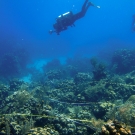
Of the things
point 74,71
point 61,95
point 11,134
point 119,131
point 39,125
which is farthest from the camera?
point 74,71

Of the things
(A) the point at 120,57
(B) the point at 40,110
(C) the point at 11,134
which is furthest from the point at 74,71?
(C) the point at 11,134

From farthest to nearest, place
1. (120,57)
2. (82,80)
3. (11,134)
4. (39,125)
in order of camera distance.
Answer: (120,57) → (82,80) → (39,125) → (11,134)

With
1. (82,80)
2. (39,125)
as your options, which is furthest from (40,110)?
(82,80)

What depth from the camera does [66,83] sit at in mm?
A: 13875

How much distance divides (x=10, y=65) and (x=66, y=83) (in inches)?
590

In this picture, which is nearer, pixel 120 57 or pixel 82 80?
pixel 82 80

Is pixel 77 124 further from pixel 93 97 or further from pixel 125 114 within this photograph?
pixel 93 97

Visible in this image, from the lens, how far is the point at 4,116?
6.44 m

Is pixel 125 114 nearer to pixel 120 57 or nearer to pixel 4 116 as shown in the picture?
pixel 4 116

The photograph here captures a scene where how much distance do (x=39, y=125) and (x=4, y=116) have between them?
1.31 metres

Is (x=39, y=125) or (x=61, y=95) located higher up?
(x=61, y=95)

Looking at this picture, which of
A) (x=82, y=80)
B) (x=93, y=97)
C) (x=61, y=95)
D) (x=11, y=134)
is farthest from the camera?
(x=82, y=80)

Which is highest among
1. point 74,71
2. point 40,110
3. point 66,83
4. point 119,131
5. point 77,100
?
point 74,71

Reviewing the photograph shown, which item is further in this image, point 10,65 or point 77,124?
point 10,65
